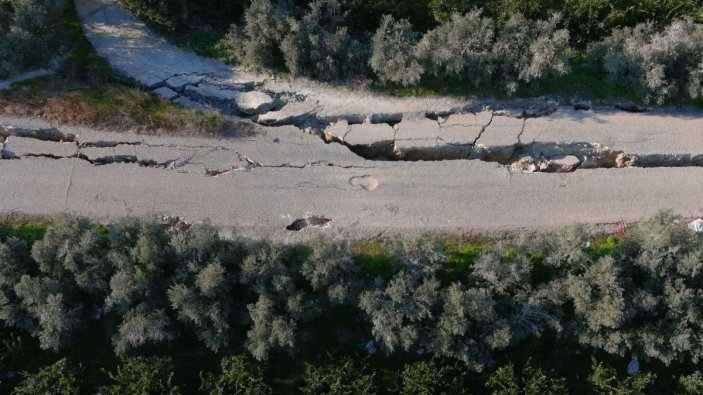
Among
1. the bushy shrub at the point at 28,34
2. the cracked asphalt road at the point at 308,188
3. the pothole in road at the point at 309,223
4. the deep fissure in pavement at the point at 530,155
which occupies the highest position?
the bushy shrub at the point at 28,34

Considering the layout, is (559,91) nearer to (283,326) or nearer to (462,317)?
(462,317)

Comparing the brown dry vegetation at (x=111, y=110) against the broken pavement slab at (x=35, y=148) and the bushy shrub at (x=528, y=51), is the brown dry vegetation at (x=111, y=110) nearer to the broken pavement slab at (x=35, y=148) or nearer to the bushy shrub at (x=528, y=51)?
the broken pavement slab at (x=35, y=148)

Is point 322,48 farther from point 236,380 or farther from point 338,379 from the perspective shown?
point 236,380

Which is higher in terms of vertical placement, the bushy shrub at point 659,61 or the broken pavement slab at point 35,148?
the bushy shrub at point 659,61

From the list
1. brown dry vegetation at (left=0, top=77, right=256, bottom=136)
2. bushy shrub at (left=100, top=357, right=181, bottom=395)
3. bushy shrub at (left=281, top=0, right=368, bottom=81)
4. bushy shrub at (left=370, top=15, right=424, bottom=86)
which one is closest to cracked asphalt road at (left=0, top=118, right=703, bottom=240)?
brown dry vegetation at (left=0, top=77, right=256, bottom=136)

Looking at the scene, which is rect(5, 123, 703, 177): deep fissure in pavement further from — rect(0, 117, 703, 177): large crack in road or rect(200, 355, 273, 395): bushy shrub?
rect(200, 355, 273, 395): bushy shrub

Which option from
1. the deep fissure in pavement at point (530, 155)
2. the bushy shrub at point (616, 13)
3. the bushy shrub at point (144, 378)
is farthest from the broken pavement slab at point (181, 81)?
the bushy shrub at point (616, 13)

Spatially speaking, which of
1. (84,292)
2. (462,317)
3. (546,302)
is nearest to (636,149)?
(546,302)
